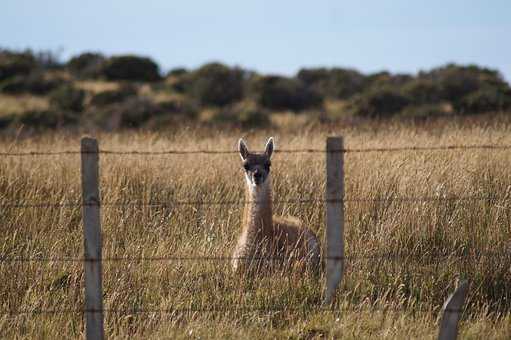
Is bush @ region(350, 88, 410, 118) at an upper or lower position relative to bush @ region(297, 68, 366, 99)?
lower

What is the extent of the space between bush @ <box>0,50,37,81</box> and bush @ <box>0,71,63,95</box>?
3.74 ft

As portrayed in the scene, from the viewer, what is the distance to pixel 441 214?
26.9ft

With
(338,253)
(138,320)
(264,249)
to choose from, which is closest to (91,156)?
(138,320)

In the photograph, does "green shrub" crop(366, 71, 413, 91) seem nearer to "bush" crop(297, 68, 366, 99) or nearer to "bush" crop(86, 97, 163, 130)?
"bush" crop(297, 68, 366, 99)

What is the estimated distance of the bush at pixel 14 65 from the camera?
3716 cm

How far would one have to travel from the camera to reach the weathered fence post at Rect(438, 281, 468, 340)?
516cm

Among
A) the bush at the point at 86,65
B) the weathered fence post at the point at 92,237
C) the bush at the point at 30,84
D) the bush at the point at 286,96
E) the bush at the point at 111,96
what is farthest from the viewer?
the bush at the point at 86,65

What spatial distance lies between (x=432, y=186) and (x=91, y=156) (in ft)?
15.2

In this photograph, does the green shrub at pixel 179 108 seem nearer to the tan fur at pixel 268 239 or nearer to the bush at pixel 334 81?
the bush at pixel 334 81

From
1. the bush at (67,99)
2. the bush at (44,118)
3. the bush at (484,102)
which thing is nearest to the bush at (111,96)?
the bush at (67,99)

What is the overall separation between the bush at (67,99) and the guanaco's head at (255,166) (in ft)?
78.1

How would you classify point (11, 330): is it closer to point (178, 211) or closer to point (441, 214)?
point (178, 211)

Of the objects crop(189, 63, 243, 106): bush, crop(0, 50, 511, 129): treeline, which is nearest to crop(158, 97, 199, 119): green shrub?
crop(0, 50, 511, 129): treeline

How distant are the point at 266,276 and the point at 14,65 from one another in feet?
108
